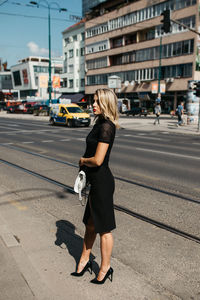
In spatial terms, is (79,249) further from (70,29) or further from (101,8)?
(70,29)

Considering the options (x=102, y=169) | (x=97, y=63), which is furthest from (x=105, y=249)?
(x=97, y=63)

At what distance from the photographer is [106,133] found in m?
2.75

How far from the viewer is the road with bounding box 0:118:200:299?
130 inches

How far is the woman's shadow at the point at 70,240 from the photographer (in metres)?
3.46

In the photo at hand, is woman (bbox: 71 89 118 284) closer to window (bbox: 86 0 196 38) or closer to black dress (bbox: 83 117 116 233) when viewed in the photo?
black dress (bbox: 83 117 116 233)

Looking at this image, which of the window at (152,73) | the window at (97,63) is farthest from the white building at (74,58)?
the window at (152,73)

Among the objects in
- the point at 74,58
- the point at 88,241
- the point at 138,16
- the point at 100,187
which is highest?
the point at 138,16

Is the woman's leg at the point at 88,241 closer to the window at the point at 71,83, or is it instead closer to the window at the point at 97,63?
the window at the point at 97,63

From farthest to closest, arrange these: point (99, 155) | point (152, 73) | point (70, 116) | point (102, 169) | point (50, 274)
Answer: point (152, 73) < point (70, 116) < point (50, 274) < point (102, 169) < point (99, 155)

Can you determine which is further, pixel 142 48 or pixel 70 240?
pixel 142 48

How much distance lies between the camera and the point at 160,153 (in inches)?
435

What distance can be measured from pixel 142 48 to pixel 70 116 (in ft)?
97.2

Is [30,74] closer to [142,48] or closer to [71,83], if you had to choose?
Result: [71,83]

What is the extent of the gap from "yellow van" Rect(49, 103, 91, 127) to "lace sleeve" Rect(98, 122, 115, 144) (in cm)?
1994
